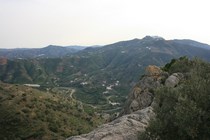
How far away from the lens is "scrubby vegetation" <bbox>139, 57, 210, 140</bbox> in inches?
769

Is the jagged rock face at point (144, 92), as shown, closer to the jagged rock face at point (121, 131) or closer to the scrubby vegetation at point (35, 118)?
the jagged rock face at point (121, 131)

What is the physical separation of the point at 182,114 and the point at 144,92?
2844 centimetres

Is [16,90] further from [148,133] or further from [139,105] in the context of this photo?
[148,133]

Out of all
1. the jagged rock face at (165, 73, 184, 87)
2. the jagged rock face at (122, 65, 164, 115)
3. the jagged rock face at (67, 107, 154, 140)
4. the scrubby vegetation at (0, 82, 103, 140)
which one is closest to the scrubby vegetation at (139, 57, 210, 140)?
the jagged rock face at (67, 107, 154, 140)

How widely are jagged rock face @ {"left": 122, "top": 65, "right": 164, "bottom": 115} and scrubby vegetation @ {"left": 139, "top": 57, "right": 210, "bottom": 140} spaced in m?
20.7

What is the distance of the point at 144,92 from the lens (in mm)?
48125

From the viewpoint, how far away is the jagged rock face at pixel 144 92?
4525cm

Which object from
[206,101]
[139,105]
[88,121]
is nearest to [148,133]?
[206,101]

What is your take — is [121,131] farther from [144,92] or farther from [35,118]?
[35,118]

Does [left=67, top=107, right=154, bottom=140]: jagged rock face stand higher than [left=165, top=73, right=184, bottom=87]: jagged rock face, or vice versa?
[left=165, top=73, right=184, bottom=87]: jagged rock face

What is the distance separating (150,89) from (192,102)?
29044mm

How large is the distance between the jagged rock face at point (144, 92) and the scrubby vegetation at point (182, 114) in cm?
2067

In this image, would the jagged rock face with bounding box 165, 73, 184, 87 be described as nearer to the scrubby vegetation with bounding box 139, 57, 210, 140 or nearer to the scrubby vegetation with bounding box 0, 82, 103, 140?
the scrubby vegetation with bounding box 139, 57, 210, 140

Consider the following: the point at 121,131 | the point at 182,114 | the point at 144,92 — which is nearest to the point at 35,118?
the point at 144,92
